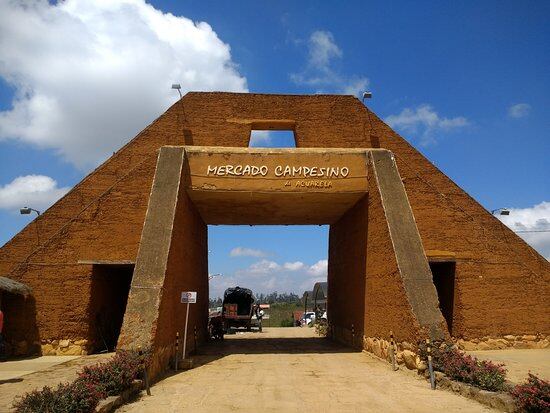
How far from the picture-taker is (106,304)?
58.8ft

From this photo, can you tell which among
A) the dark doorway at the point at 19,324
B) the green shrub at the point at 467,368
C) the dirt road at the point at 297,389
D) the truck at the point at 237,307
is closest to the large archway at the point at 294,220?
the green shrub at the point at 467,368

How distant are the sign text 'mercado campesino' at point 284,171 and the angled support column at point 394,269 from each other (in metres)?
1.19

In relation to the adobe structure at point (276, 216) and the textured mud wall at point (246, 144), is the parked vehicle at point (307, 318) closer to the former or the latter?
the adobe structure at point (276, 216)

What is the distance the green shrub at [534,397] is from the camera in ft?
23.8

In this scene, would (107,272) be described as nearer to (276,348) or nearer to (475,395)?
(276,348)

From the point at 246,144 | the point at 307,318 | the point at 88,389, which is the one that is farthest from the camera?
the point at 307,318

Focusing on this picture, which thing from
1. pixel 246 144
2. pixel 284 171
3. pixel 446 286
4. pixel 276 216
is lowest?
pixel 446 286

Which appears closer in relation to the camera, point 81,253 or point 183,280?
point 183,280

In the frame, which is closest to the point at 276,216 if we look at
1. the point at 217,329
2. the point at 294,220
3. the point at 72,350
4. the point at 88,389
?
the point at 294,220

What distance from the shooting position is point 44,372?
1201cm

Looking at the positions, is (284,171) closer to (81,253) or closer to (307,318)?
(81,253)

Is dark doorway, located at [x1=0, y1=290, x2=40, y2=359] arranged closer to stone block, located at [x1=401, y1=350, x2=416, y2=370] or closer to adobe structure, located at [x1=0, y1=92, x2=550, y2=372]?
adobe structure, located at [x1=0, y1=92, x2=550, y2=372]

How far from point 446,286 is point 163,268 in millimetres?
10577

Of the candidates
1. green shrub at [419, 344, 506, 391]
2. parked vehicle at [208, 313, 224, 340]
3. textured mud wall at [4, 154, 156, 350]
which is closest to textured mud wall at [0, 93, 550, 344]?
textured mud wall at [4, 154, 156, 350]
